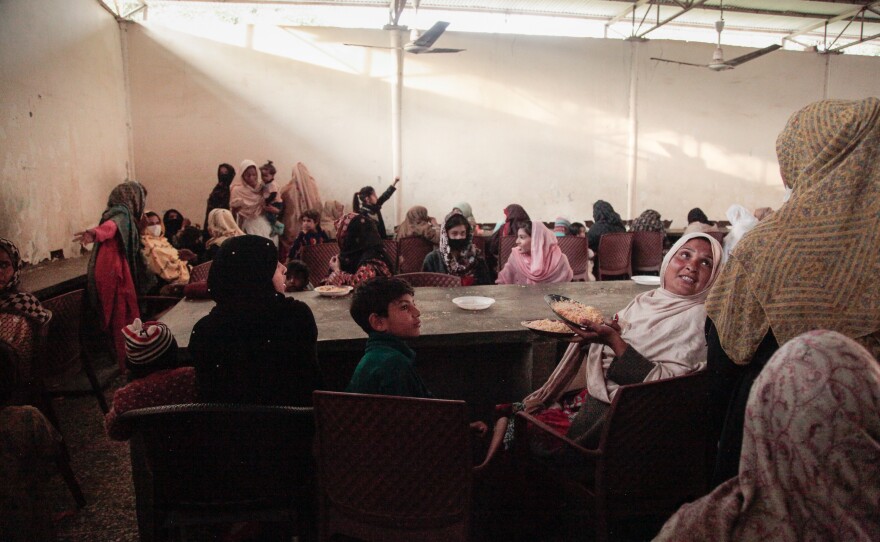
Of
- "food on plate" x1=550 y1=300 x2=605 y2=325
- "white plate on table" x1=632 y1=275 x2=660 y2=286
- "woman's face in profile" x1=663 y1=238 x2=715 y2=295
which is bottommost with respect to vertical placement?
"white plate on table" x1=632 y1=275 x2=660 y2=286

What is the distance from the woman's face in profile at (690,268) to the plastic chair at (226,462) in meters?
1.30

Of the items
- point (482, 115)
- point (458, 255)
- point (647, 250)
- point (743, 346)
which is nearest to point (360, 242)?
point (458, 255)

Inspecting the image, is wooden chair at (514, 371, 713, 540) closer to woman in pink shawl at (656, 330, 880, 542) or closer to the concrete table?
woman in pink shawl at (656, 330, 880, 542)

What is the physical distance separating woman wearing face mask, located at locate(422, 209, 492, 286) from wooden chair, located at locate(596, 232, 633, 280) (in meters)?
1.74

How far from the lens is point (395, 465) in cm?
144

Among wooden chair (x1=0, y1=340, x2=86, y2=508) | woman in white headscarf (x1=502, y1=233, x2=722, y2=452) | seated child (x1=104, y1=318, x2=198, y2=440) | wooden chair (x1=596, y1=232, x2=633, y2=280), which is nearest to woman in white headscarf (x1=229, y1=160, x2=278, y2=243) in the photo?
wooden chair (x1=596, y1=232, x2=633, y2=280)

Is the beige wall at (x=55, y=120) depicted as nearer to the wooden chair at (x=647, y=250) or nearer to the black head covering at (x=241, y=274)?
the black head covering at (x=241, y=274)

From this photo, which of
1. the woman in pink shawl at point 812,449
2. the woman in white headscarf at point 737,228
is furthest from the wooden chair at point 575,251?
the woman in pink shawl at point 812,449

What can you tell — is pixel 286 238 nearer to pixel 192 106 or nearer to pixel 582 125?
pixel 192 106

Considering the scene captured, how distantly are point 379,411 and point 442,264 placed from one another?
2.76m

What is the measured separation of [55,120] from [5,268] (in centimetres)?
314

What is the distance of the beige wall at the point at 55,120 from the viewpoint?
13.9ft

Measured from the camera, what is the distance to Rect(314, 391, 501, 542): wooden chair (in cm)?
138

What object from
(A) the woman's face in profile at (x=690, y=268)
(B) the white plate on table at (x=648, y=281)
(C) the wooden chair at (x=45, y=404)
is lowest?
(C) the wooden chair at (x=45, y=404)
